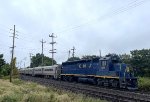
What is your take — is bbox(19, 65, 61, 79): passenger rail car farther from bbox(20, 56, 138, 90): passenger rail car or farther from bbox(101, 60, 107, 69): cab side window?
bbox(101, 60, 107, 69): cab side window

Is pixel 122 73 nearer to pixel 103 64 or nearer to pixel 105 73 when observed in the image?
pixel 105 73

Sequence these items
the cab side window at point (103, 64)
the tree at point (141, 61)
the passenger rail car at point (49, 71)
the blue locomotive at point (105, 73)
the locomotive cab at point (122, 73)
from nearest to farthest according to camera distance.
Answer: the locomotive cab at point (122, 73) → the blue locomotive at point (105, 73) → the cab side window at point (103, 64) → the passenger rail car at point (49, 71) → the tree at point (141, 61)

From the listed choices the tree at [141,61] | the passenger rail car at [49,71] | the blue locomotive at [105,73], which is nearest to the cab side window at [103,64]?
the blue locomotive at [105,73]

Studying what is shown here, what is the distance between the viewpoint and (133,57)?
70125 millimetres

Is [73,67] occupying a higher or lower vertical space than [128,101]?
higher

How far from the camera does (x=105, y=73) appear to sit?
36.0 metres

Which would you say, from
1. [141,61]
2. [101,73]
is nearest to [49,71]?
[141,61]

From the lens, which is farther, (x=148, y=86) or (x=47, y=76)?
(x=47, y=76)

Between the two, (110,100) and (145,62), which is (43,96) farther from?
(145,62)

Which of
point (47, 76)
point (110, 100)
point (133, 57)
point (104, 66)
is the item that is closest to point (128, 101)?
point (110, 100)

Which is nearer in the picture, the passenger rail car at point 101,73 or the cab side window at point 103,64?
the passenger rail car at point 101,73

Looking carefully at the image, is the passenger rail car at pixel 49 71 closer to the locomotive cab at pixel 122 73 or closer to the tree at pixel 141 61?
the tree at pixel 141 61

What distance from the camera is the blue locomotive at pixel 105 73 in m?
32.9

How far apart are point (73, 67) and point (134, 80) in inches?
637
